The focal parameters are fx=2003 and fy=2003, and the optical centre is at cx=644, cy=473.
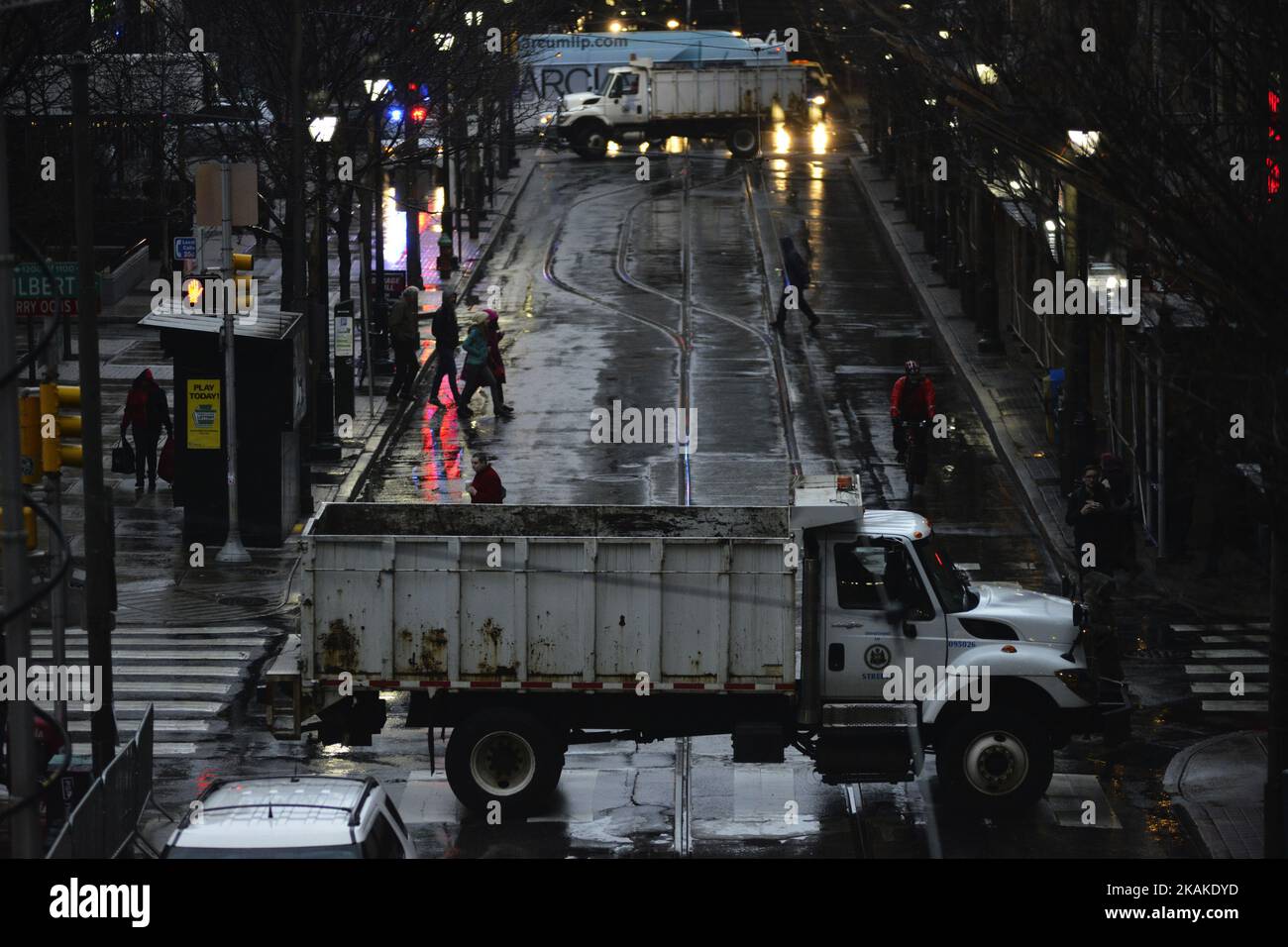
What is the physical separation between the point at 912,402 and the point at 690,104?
119 ft

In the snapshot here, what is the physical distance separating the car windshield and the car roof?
28mm

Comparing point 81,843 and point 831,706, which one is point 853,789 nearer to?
point 831,706

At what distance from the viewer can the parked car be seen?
1116 centimetres

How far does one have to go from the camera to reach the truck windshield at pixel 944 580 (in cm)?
1630

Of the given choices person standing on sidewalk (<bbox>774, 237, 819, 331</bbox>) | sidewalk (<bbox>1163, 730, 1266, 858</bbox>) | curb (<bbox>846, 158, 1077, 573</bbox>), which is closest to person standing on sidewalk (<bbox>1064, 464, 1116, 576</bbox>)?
curb (<bbox>846, 158, 1077, 573</bbox>)

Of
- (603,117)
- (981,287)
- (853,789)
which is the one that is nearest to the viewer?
(853,789)

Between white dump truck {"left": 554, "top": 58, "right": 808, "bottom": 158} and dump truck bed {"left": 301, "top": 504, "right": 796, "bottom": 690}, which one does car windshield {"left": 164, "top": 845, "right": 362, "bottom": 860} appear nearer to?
dump truck bed {"left": 301, "top": 504, "right": 796, "bottom": 690}

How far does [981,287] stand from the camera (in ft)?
125

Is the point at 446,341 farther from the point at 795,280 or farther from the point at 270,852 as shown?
the point at 270,852

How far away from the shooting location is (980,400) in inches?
1324

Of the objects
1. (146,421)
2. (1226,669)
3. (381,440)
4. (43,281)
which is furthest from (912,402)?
(43,281)

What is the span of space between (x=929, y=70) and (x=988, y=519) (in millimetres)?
10965

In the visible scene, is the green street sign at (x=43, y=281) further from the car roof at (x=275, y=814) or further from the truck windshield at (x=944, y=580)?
the truck windshield at (x=944, y=580)
